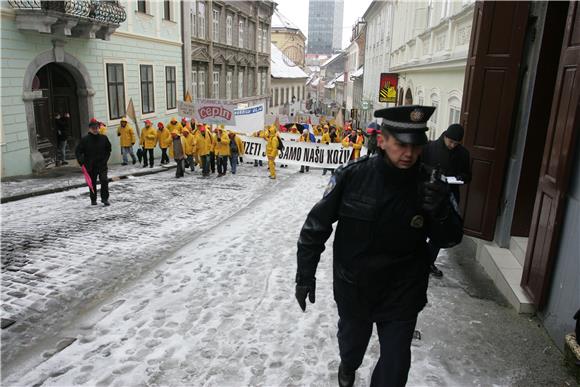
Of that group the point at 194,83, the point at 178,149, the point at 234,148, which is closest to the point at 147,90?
the point at 194,83

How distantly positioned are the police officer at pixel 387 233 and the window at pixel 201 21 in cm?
2671

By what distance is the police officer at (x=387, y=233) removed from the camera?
279cm

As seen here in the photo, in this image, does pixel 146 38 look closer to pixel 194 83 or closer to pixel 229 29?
pixel 194 83

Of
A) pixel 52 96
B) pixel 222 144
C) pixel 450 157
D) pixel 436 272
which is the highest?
pixel 52 96

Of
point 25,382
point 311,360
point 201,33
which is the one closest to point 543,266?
point 311,360

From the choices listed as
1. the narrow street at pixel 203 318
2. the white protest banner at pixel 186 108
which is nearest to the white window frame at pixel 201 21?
the white protest banner at pixel 186 108

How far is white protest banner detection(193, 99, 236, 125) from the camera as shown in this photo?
15.9 m

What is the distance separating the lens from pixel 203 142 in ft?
47.8

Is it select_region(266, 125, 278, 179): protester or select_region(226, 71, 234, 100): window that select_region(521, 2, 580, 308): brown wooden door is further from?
select_region(226, 71, 234, 100): window

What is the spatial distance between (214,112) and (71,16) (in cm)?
520

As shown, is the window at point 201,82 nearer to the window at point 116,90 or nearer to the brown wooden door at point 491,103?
the window at point 116,90

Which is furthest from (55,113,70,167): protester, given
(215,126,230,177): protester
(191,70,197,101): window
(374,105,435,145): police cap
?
(374,105,435,145): police cap

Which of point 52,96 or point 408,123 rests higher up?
point 408,123

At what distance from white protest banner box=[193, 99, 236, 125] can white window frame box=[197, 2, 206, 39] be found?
12.9 metres
